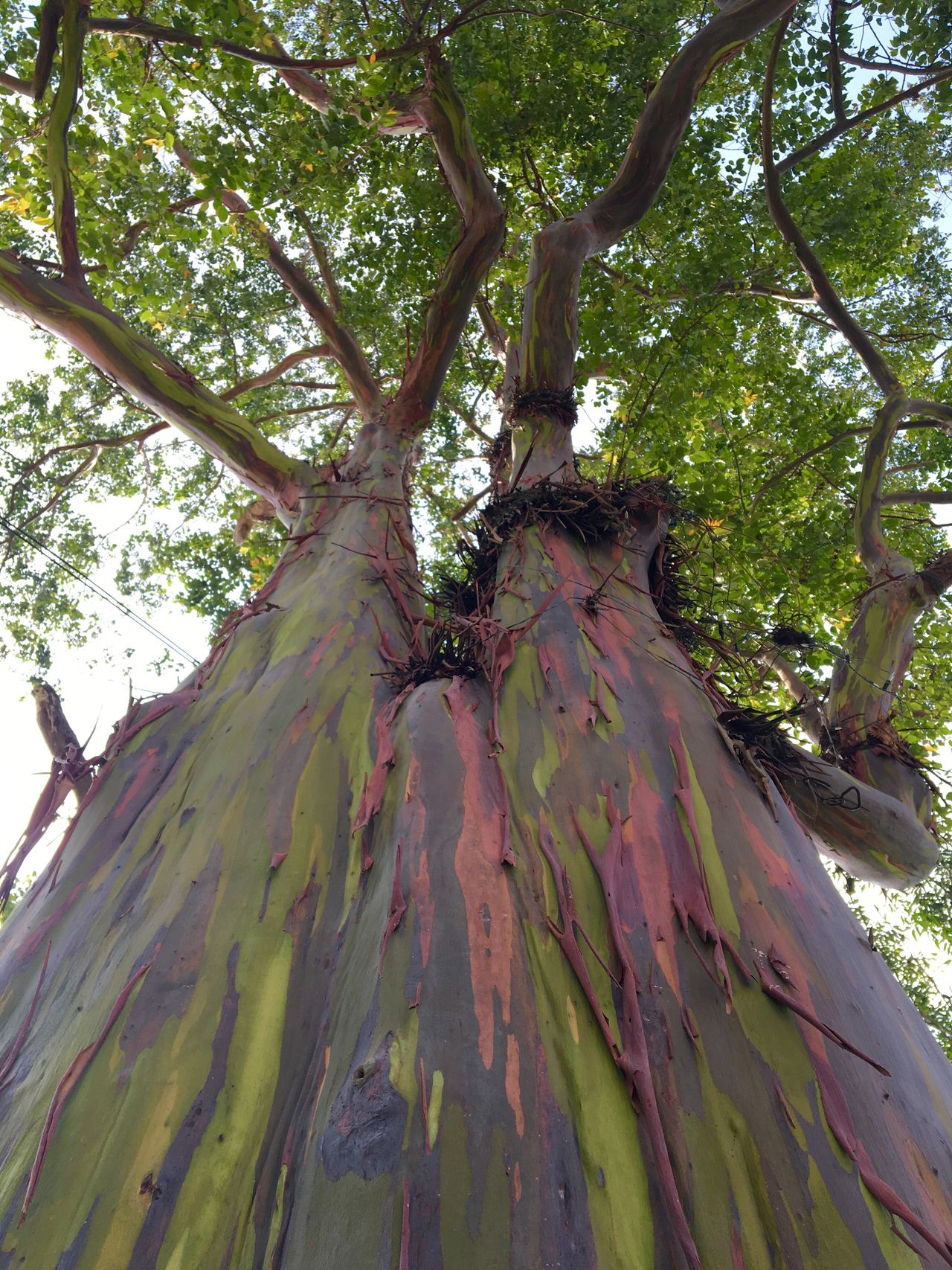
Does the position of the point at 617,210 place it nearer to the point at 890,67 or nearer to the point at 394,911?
the point at 890,67

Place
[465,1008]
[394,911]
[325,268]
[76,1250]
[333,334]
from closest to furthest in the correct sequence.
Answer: [76,1250] < [465,1008] < [394,911] < [333,334] < [325,268]

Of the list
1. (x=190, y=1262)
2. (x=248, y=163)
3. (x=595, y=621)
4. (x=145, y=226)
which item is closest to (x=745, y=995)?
(x=190, y=1262)

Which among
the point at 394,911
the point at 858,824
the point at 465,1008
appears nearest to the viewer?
the point at 465,1008

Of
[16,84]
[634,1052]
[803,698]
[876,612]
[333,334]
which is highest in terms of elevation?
[333,334]

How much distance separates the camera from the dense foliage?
15.9 feet

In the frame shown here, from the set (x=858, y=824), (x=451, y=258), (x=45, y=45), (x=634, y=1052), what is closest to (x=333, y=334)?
(x=451, y=258)

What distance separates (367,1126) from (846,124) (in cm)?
703

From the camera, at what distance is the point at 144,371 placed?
386cm

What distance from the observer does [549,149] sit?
6754mm

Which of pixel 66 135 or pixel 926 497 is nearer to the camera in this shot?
pixel 66 135

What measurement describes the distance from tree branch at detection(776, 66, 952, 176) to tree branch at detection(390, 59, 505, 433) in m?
2.22

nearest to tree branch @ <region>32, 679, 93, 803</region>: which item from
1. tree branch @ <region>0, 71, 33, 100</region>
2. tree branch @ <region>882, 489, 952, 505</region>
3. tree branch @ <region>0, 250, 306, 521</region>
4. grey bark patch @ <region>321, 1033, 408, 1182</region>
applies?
grey bark patch @ <region>321, 1033, 408, 1182</region>

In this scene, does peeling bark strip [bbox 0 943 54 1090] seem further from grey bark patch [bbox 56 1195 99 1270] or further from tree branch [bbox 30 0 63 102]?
tree branch [bbox 30 0 63 102]

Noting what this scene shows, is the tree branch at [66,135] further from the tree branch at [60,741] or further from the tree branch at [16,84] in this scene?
the tree branch at [60,741]
